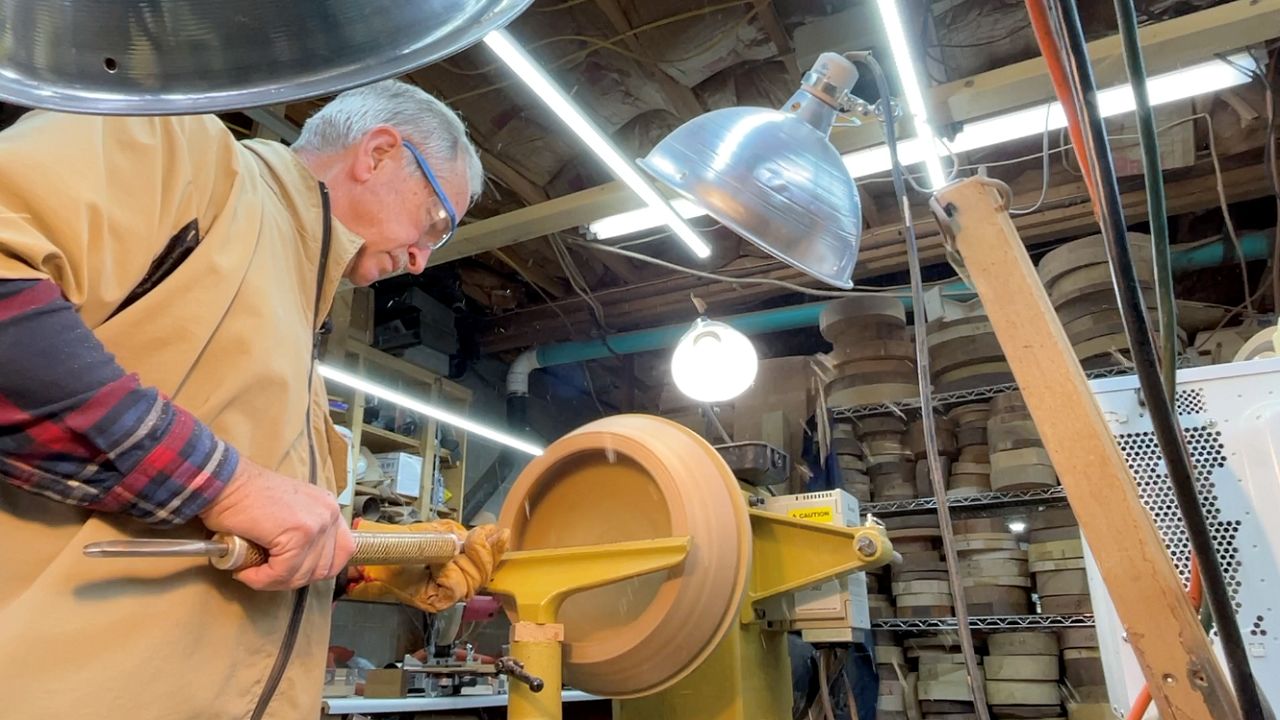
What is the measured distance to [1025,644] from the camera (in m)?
3.30

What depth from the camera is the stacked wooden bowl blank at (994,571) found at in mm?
3396

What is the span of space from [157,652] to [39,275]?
0.38 m

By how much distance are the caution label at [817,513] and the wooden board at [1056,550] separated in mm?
1733

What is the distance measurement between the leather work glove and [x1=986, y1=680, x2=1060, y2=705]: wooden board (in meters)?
2.79

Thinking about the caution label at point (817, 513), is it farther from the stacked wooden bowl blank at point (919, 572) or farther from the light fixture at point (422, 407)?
the stacked wooden bowl blank at point (919, 572)

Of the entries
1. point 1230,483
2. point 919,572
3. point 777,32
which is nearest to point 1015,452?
point 919,572

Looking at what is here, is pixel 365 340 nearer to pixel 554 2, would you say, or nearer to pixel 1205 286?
pixel 554 2

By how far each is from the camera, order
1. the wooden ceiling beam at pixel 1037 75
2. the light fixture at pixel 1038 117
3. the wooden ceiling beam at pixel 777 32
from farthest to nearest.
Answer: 1. the wooden ceiling beam at pixel 777 32
2. the light fixture at pixel 1038 117
3. the wooden ceiling beam at pixel 1037 75

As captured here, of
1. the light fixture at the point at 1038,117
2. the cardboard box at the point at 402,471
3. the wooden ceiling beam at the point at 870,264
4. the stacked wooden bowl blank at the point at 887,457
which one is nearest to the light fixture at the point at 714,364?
the light fixture at the point at 1038,117

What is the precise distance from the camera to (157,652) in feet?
2.64

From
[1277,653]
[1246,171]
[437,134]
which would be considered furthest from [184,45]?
[1246,171]

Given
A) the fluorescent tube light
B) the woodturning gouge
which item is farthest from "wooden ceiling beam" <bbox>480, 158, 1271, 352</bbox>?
the woodturning gouge

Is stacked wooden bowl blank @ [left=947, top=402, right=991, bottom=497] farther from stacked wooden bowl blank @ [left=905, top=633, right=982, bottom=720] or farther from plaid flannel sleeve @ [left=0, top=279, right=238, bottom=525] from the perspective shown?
plaid flannel sleeve @ [left=0, top=279, right=238, bottom=525]

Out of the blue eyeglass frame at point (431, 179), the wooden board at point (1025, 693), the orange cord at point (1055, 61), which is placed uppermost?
the blue eyeglass frame at point (431, 179)
